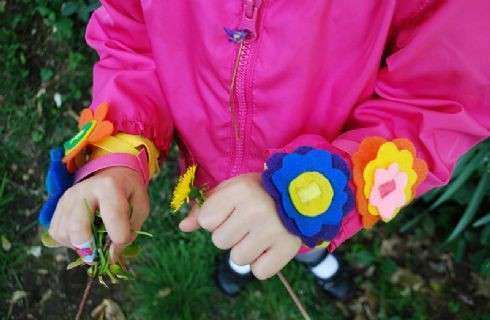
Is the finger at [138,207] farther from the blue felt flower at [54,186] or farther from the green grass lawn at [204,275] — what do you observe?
the green grass lawn at [204,275]

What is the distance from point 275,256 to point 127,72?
1.46 feet

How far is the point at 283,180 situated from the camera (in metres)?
0.81

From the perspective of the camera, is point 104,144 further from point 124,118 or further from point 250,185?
point 250,185

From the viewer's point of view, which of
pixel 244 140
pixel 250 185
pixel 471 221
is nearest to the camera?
pixel 250 185

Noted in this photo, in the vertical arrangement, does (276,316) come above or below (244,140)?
below

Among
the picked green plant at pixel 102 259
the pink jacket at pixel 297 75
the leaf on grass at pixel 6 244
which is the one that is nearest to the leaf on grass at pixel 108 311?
the leaf on grass at pixel 6 244

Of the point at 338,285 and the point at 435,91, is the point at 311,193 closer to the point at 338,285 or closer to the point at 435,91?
the point at 435,91

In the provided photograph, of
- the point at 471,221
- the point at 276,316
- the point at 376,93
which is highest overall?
the point at 376,93

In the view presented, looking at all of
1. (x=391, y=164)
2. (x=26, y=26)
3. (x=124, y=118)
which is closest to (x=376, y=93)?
(x=391, y=164)

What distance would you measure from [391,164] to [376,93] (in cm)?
15

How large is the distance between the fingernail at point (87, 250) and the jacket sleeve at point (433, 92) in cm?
34

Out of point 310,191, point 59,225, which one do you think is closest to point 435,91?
point 310,191

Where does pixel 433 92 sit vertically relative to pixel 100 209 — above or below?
above

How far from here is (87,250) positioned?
825 millimetres
